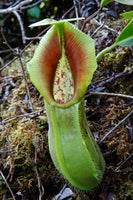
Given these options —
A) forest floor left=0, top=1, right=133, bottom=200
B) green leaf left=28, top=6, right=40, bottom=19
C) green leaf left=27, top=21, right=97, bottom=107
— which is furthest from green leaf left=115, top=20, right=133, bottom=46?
green leaf left=28, top=6, right=40, bottom=19

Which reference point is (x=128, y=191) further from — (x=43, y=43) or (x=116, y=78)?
(x=43, y=43)

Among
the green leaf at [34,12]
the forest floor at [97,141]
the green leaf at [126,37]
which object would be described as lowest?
the forest floor at [97,141]

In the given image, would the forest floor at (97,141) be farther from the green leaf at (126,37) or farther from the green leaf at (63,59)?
the green leaf at (63,59)

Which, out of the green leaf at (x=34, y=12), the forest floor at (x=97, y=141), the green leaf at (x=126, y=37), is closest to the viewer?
the green leaf at (x=126, y=37)

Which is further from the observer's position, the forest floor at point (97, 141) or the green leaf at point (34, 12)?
the green leaf at point (34, 12)

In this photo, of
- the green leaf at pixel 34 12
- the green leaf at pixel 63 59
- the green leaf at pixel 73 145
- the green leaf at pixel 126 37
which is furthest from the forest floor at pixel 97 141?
the green leaf at pixel 34 12

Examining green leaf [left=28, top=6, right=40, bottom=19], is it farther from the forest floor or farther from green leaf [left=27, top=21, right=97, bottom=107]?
green leaf [left=27, top=21, right=97, bottom=107]

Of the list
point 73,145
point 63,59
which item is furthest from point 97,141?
point 63,59

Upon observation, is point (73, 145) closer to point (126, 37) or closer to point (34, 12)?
point (126, 37)
